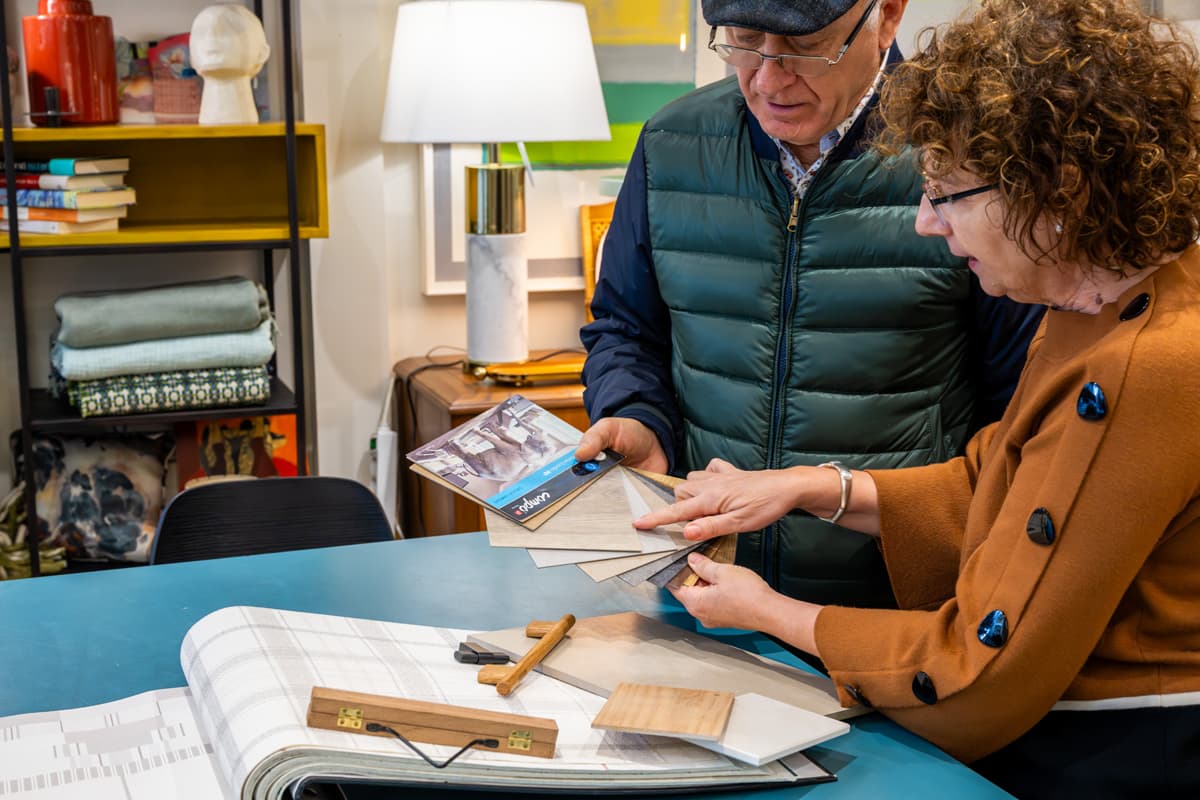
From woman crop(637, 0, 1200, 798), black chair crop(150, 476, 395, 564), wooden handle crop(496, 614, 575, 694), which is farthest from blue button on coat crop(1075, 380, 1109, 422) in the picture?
black chair crop(150, 476, 395, 564)

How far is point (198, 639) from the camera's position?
1.26m

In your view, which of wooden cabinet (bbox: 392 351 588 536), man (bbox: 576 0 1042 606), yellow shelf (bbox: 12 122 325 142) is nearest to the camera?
man (bbox: 576 0 1042 606)

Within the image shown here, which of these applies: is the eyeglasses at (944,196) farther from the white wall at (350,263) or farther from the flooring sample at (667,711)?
the white wall at (350,263)

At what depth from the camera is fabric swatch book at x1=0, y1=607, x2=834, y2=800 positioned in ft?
3.35

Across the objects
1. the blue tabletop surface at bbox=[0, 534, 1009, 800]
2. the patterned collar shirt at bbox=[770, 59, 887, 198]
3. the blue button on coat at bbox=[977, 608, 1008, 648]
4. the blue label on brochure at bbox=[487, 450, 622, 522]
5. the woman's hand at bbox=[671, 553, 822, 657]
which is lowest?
the blue tabletop surface at bbox=[0, 534, 1009, 800]

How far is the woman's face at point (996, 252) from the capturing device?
1.11 metres

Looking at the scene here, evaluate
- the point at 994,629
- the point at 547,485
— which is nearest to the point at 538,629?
the point at 547,485

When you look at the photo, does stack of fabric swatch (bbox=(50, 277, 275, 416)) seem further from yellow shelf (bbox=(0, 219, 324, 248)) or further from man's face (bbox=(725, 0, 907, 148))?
man's face (bbox=(725, 0, 907, 148))

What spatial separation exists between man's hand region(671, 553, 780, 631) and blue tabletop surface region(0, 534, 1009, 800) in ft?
0.40

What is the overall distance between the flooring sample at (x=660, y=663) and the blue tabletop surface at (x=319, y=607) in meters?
0.06

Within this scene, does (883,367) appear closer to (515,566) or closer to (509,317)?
(515,566)

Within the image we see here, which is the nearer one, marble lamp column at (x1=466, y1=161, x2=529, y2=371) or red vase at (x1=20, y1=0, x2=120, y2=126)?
red vase at (x1=20, y1=0, x2=120, y2=126)

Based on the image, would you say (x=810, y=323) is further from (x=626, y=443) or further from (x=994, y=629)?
(x=994, y=629)

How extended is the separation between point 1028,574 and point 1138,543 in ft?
0.30
